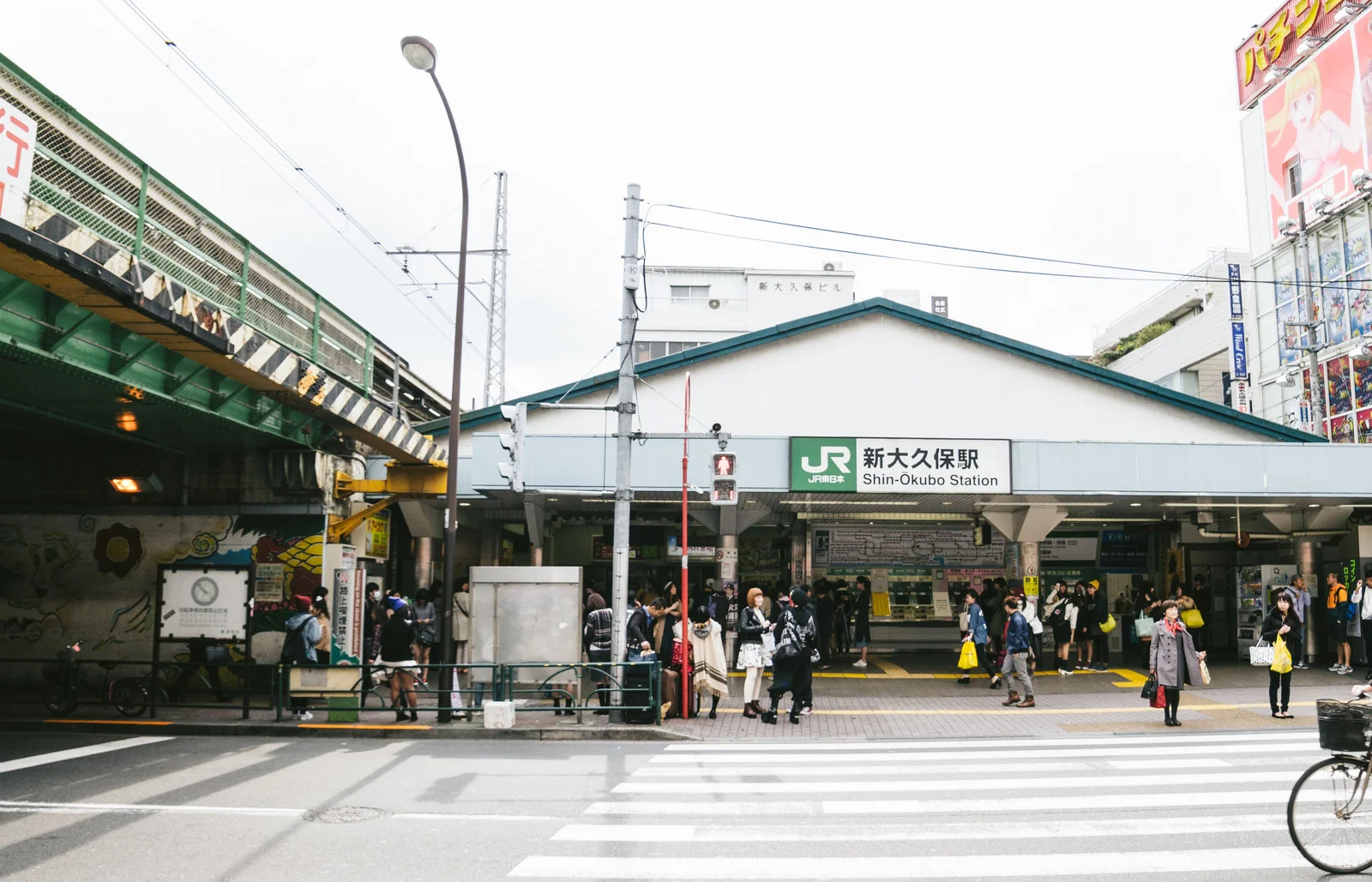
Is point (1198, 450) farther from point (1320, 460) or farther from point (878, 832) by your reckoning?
point (878, 832)

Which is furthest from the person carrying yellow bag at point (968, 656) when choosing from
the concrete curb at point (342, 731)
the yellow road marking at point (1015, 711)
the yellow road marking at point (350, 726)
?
the yellow road marking at point (350, 726)

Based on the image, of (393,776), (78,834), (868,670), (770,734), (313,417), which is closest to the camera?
(78,834)

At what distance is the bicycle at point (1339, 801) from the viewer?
22.5ft

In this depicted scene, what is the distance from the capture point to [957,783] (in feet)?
33.8

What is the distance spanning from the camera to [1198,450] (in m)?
18.5

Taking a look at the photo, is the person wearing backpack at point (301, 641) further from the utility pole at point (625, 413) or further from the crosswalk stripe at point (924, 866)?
the crosswalk stripe at point (924, 866)

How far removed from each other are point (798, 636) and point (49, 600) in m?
13.7

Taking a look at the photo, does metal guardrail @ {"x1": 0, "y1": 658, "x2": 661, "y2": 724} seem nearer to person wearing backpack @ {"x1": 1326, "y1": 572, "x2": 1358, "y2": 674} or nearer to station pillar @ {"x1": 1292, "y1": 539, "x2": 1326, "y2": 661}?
person wearing backpack @ {"x1": 1326, "y1": 572, "x2": 1358, "y2": 674}

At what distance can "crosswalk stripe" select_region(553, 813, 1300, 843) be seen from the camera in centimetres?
806

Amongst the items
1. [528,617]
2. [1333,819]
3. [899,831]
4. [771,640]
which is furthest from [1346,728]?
[528,617]

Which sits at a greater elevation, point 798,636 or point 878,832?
point 798,636

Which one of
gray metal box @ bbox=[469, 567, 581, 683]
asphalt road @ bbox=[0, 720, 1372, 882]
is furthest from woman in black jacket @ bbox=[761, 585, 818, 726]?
gray metal box @ bbox=[469, 567, 581, 683]

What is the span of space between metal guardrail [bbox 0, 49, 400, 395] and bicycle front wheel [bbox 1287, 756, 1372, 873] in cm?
1147

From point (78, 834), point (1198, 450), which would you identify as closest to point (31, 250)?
point (78, 834)
